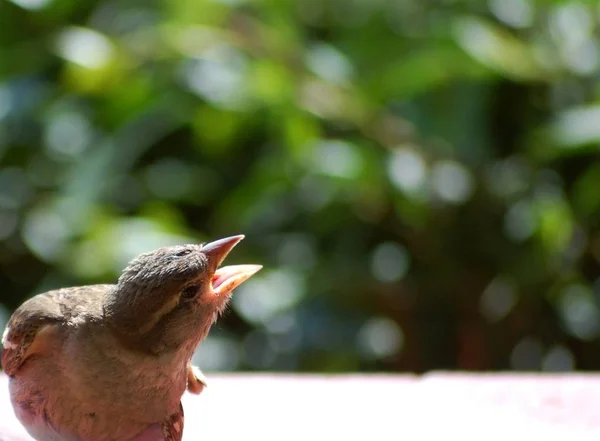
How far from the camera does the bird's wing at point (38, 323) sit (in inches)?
69.2

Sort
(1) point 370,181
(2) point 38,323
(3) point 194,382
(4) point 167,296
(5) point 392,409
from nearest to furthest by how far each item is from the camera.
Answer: (4) point 167,296 → (2) point 38,323 → (3) point 194,382 → (5) point 392,409 → (1) point 370,181

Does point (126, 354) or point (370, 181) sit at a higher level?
point (370, 181)

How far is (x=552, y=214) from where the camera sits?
345 centimetres

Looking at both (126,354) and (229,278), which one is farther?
(229,278)

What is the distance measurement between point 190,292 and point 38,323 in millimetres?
296

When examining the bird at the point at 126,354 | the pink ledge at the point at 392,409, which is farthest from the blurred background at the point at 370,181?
the bird at the point at 126,354

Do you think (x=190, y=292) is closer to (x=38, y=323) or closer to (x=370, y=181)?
(x=38, y=323)

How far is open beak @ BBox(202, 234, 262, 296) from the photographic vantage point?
1.71 metres

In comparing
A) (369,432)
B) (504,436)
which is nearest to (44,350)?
(369,432)

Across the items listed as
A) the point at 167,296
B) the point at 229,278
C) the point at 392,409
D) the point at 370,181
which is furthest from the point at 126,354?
the point at 370,181

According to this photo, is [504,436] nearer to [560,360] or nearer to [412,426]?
[412,426]

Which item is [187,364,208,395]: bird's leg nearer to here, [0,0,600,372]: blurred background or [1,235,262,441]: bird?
[1,235,262,441]: bird

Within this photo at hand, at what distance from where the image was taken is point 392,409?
2211mm

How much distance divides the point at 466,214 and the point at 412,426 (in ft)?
6.18
